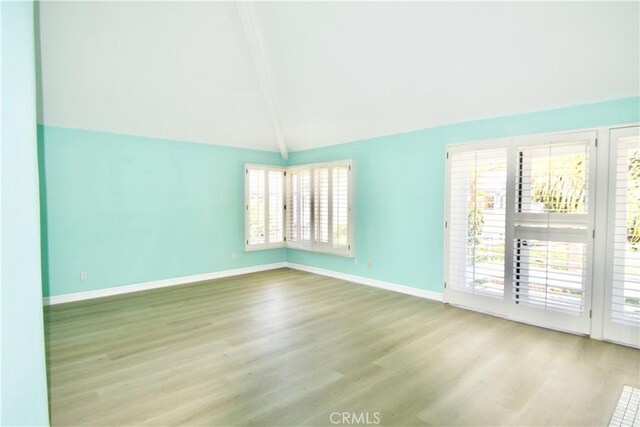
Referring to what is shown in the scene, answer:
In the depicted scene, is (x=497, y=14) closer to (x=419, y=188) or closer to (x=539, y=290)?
(x=419, y=188)

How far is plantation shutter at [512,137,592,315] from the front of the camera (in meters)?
3.35

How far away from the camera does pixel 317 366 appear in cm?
274

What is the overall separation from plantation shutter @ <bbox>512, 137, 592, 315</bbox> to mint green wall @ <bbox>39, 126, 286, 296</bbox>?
4.36 meters

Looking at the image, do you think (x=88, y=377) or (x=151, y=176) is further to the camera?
(x=151, y=176)

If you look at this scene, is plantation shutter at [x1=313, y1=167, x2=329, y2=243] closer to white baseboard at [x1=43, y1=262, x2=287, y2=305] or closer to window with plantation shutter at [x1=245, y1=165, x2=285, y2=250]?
window with plantation shutter at [x1=245, y1=165, x2=285, y2=250]

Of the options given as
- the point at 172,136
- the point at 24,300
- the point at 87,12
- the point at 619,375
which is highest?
the point at 87,12

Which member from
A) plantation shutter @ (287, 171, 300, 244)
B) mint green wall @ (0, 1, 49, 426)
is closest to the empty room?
mint green wall @ (0, 1, 49, 426)

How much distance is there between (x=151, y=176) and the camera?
5.11 metres

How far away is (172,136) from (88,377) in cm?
365

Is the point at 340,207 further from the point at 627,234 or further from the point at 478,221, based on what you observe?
the point at 627,234

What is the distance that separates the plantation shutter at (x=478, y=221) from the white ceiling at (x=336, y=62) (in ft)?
1.91

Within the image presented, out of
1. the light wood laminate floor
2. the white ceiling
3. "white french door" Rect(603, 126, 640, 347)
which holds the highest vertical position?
the white ceiling

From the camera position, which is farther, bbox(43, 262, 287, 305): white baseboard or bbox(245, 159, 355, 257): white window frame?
bbox(245, 159, 355, 257): white window frame

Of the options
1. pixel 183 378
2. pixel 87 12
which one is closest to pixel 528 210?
pixel 183 378
